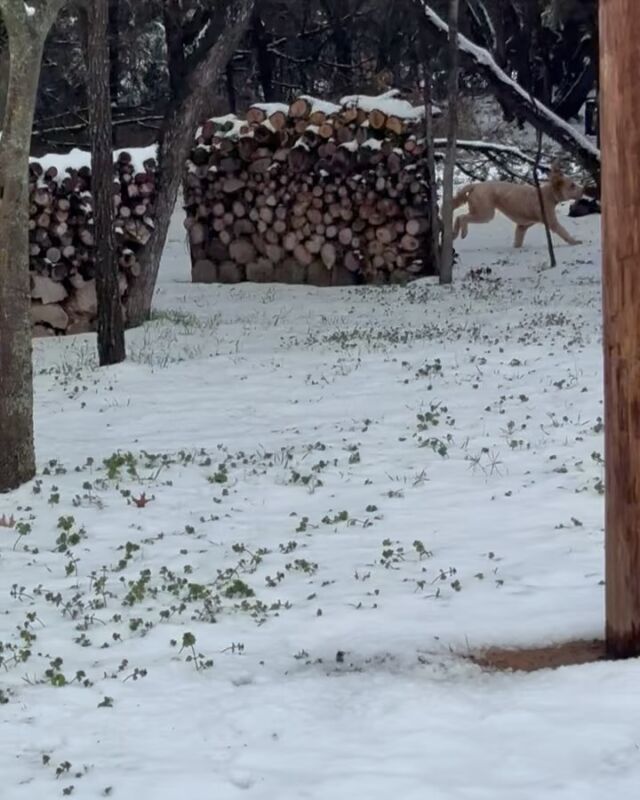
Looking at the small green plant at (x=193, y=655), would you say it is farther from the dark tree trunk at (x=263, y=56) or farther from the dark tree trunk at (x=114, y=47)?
the dark tree trunk at (x=263, y=56)

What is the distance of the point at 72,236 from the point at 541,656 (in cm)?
1080

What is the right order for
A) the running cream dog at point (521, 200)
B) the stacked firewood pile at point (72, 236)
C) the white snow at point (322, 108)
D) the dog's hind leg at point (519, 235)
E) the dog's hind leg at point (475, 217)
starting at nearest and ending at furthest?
the stacked firewood pile at point (72, 236), the white snow at point (322, 108), the running cream dog at point (521, 200), the dog's hind leg at point (519, 235), the dog's hind leg at point (475, 217)

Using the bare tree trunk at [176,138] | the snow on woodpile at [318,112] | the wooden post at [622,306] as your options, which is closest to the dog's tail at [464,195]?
the snow on woodpile at [318,112]

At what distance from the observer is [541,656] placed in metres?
4.47

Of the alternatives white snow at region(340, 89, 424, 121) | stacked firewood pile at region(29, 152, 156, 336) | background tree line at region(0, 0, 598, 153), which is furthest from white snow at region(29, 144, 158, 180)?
background tree line at region(0, 0, 598, 153)

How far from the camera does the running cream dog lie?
2020cm

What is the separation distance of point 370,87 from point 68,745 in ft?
79.5

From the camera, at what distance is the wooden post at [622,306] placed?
13.4ft

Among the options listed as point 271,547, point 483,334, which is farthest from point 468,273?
point 271,547

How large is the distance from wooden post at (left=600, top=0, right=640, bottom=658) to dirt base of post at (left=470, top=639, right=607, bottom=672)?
151mm

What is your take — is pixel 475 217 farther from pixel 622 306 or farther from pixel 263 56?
pixel 622 306

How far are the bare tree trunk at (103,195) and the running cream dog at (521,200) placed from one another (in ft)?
33.5

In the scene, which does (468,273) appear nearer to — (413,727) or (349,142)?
(349,142)

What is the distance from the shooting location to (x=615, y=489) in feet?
14.0
